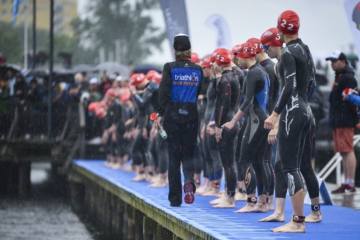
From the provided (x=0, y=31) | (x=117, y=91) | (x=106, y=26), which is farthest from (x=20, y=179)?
(x=106, y=26)

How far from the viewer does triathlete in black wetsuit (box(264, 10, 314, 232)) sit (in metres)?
11.3

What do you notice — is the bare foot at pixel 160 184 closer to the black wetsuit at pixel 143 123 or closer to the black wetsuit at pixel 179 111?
the black wetsuit at pixel 143 123

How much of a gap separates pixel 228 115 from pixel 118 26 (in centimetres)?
10152

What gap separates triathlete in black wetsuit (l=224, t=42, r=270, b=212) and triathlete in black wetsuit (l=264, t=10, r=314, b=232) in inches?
75.7

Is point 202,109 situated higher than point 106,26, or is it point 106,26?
point 106,26

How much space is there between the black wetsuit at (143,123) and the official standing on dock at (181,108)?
4.63 m

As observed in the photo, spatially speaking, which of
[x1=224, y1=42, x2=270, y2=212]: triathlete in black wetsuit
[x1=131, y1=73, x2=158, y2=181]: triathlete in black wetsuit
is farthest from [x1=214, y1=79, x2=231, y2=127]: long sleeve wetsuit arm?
[x1=131, y1=73, x2=158, y2=181]: triathlete in black wetsuit

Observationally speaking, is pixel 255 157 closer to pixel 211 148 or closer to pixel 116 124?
pixel 211 148

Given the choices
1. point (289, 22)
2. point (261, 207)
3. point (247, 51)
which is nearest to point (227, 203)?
point (261, 207)

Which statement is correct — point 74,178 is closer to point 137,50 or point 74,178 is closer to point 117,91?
point 117,91

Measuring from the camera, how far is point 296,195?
11.3 metres

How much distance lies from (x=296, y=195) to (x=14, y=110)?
17276 mm

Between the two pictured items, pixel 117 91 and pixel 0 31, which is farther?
pixel 0 31

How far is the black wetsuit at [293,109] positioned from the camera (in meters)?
11.3
